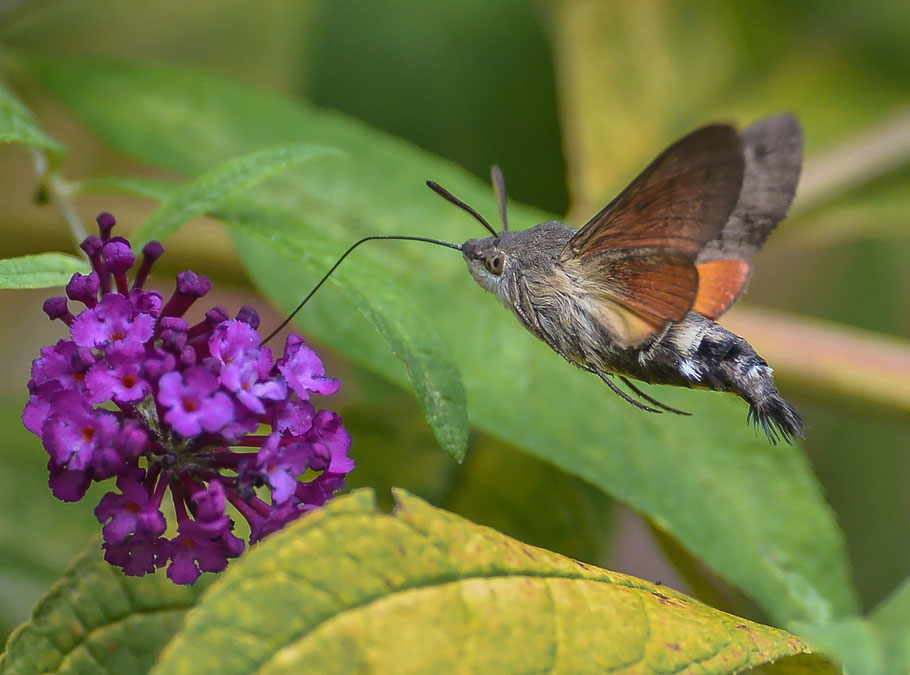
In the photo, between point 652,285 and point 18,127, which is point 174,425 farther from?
point 652,285

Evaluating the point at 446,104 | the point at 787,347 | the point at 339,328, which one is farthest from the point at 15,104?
the point at 446,104

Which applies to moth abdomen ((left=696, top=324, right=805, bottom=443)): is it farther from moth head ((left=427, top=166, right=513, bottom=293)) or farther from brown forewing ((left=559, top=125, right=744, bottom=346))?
moth head ((left=427, top=166, right=513, bottom=293))

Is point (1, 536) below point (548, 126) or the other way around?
below

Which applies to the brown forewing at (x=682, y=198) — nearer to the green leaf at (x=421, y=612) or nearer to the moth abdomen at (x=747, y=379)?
the moth abdomen at (x=747, y=379)

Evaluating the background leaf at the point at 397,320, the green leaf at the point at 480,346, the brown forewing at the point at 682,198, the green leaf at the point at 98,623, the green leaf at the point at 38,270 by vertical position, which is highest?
the brown forewing at the point at 682,198

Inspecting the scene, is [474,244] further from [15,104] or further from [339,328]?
[15,104]

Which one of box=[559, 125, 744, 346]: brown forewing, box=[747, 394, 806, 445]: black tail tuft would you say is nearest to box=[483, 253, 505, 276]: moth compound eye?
box=[559, 125, 744, 346]: brown forewing

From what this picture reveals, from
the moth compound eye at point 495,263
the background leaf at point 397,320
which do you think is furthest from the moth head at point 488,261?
the background leaf at point 397,320
